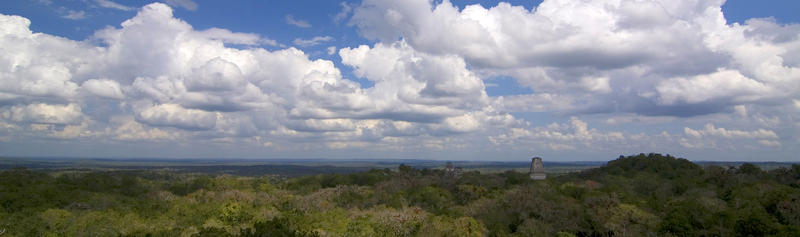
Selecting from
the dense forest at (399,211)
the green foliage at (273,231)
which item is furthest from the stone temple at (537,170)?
the green foliage at (273,231)

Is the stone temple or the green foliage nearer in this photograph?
the green foliage

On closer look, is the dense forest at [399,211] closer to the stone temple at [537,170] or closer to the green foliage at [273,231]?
the green foliage at [273,231]

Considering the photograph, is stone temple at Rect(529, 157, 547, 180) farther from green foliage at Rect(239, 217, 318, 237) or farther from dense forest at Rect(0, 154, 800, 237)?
green foliage at Rect(239, 217, 318, 237)

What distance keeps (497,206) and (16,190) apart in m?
48.4

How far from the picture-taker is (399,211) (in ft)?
159

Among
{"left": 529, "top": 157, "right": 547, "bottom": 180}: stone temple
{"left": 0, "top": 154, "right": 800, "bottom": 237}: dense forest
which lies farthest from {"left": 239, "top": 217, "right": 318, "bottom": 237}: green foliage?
{"left": 529, "top": 157, "right": 547, "bottom": 180}: stone temple

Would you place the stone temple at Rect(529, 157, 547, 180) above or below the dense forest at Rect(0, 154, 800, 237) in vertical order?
above

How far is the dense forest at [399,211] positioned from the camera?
3731 centimetres

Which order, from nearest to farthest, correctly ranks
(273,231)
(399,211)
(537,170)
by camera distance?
(273,231)
(399,211)
(537,170)

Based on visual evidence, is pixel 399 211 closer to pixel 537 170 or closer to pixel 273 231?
pixel 273 231

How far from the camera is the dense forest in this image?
122 ft

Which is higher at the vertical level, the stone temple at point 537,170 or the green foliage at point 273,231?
the stone temple at point 537,170

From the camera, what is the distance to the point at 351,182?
86750mm

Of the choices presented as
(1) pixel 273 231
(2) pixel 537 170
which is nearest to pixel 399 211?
(1) pixel 273 231
